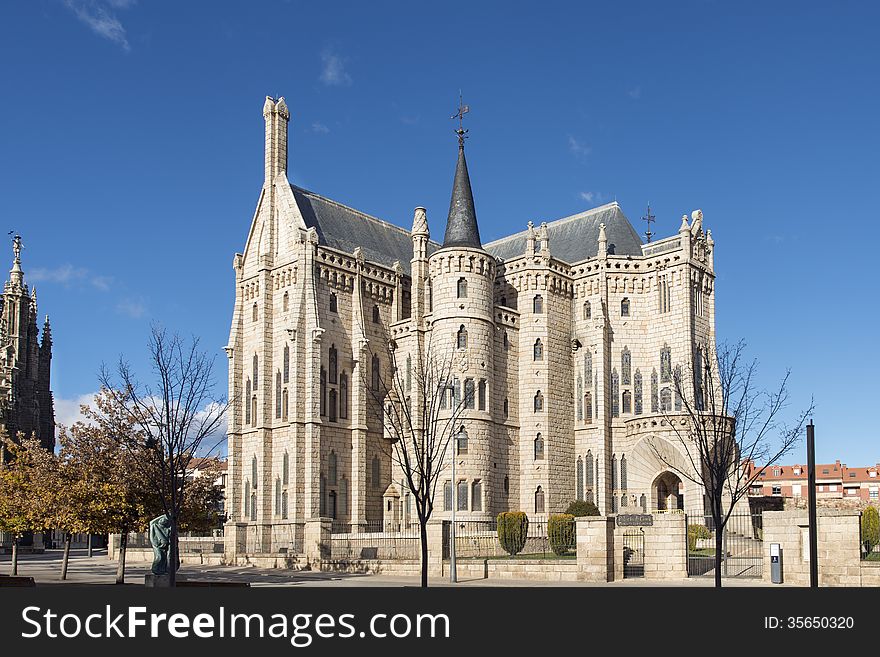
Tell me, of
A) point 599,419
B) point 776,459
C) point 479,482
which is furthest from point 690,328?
point 776,459

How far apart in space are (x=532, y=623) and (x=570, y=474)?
45.4 m

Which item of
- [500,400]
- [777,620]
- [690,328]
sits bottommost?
[777,620]

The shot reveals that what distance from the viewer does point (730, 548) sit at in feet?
Answer: 146

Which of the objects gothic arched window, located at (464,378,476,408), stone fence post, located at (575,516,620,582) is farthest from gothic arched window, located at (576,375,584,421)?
stone fence post, located at (575,516,620,582)

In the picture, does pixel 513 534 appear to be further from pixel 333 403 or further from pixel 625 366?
pixel 625 366

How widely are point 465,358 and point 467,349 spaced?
0.54 meters

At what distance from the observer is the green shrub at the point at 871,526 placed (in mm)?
39406

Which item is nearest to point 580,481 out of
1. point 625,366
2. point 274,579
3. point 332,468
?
point 625,366

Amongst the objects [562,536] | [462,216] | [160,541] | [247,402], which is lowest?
[562,536]

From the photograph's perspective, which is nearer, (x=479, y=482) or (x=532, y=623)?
(x=532, y=623)

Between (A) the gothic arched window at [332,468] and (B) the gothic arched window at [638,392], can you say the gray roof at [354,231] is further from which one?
(B) the gothic arched window at [638,392]

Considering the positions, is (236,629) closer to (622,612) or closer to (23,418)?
(622,612)

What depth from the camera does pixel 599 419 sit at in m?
58.2

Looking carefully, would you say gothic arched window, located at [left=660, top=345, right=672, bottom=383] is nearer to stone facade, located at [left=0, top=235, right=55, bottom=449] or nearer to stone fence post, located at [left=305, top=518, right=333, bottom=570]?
stone fence post, located at [left=305, top=518, right=333, bottom=570]
